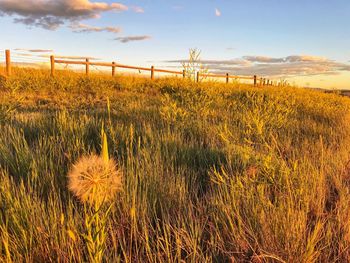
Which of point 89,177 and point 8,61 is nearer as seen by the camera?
point 89,177

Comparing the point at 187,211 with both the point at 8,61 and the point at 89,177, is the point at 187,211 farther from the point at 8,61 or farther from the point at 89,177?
the point at 8,61

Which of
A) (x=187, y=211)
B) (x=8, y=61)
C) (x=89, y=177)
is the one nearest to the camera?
(x=89, y=177)

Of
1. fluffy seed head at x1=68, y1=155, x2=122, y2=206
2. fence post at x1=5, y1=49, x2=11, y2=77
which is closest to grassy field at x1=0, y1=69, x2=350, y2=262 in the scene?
fluffy seed head at x1=68, y1=155, x2=122, y2=206

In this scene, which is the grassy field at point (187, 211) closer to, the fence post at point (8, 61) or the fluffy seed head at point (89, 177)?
the fluffy seed head at point (89, 177)

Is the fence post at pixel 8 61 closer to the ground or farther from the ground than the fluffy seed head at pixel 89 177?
farther from the ground

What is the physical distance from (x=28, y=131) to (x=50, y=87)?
10.9 metres

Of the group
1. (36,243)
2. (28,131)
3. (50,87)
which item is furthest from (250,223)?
(50,87)

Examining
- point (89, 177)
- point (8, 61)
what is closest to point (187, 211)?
point (89, 177)

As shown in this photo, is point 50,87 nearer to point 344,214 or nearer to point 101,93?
point 101,93

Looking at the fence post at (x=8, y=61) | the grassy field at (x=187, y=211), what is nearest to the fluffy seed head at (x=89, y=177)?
the grassy field at (x=187, y=211)

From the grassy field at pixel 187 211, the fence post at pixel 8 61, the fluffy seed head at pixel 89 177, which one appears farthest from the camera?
the fence post at pixel 8 61

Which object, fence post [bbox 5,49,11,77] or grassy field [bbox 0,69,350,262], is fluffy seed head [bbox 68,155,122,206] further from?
fence post [bbox 5,49,11,77]

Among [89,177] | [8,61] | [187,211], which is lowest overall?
[187,211]

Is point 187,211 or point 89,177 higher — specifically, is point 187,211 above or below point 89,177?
below
